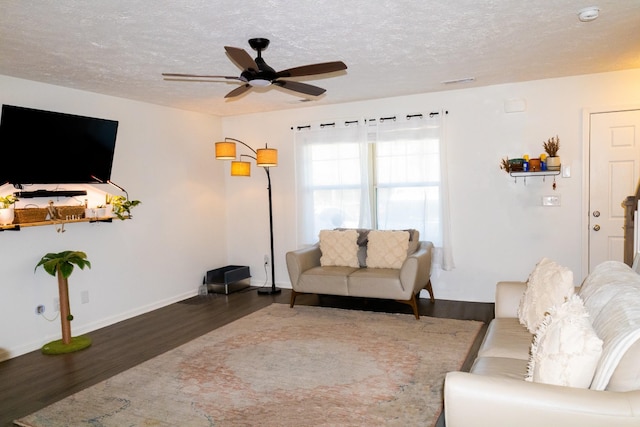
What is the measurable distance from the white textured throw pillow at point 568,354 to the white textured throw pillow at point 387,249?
3.02 m

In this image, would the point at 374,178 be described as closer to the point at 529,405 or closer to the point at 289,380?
the point at 289,380

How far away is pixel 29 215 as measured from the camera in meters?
3.87

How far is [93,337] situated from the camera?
14.2 ft

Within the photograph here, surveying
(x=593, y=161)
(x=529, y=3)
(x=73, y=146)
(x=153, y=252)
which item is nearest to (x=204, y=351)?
(x=153, y=252)

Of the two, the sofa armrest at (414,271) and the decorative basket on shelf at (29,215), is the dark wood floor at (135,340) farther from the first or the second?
the decorative basket on shelf at (29,215)

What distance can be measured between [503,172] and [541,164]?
419mm

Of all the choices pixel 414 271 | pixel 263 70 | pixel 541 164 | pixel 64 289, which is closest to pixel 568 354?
pixel 263 70

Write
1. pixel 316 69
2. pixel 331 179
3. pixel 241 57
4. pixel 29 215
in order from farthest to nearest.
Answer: pixel 331 179 → pixel 29 215 → pixel 316 69 → pixel 241 57

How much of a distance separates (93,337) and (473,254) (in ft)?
13.5

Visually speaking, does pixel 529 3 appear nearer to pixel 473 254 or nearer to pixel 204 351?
pixel 473 254

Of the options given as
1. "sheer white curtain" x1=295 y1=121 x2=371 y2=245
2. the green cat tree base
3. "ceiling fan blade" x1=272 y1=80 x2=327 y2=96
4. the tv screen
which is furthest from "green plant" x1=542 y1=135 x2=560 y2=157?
the green cat tree base

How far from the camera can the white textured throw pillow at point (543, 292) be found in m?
2.56

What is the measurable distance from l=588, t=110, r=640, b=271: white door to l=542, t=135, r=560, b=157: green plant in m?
0.31

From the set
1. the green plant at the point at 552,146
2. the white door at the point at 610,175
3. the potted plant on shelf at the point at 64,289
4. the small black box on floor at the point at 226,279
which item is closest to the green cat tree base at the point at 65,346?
the potted plant on shelf at the point at 64,289
